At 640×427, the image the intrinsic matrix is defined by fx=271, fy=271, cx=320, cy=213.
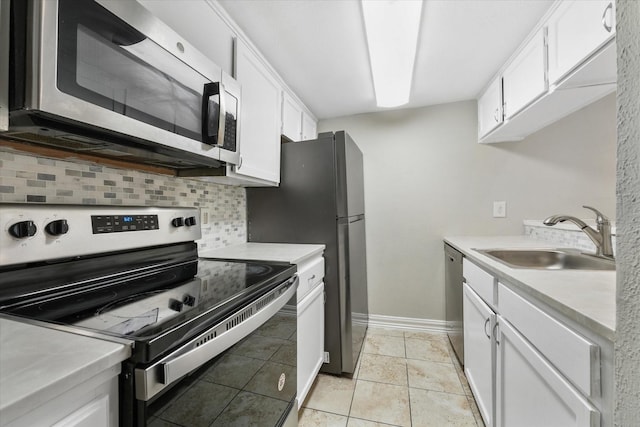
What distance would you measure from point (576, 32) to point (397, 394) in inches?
82.1

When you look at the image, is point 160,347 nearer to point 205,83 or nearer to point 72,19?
point 72,19

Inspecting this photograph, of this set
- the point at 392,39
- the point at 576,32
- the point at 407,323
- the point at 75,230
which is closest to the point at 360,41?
the point at 392,39

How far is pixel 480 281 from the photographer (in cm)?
140

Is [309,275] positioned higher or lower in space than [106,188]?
lower

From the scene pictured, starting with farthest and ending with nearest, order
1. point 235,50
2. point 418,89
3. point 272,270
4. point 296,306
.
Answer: point 418,89 < point 235,50 < point 296,306 < point 272,270

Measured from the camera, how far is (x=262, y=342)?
38.4 inches

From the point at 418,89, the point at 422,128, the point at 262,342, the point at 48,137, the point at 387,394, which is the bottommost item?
the point at 387,394

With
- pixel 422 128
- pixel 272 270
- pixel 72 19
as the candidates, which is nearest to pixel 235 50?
pixel 72 19

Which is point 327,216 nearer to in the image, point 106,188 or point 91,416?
point 106,188

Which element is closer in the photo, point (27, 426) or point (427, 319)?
point (27, 426)

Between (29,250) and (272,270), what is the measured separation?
0.75 m

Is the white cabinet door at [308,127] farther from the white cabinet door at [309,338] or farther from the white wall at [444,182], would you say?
the white cabinet door at [309,338]

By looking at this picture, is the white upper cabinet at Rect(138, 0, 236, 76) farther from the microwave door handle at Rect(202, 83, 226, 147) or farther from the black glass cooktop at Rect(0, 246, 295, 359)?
the black glass cooktop at Rect(0, 246, 295, 359)

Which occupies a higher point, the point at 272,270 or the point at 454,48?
the point at 454,48
